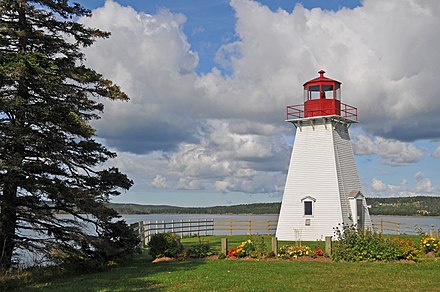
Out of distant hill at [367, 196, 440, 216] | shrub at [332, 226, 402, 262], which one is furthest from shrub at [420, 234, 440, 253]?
distant hill at [367, 196, 440, 216]

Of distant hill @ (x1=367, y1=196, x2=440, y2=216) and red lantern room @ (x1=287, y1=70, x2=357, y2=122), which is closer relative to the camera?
red lantern room @ (x1=287, y1=70, x2=357, y2=122)

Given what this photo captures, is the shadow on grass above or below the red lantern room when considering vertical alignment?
below

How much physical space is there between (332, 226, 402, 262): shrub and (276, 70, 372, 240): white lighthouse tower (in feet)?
30.1

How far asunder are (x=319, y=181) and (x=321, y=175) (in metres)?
0.34

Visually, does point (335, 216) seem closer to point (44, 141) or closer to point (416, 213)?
point (44, 141)

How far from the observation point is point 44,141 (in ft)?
49.8

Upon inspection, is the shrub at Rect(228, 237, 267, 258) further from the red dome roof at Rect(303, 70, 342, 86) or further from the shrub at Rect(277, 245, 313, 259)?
the red dome roof at Rect(303, 70, 342, 86)

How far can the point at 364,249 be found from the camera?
17.4 metres

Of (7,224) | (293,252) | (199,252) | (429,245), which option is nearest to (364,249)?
(293,252)

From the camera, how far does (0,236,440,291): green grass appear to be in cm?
1249

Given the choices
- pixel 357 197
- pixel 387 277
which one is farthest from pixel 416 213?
pixel 387 277

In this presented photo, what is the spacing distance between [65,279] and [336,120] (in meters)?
18.2

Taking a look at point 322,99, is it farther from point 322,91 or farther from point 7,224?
point 7,224

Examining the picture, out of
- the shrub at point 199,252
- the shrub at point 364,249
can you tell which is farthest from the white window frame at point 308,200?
the shrub at point 199,252
